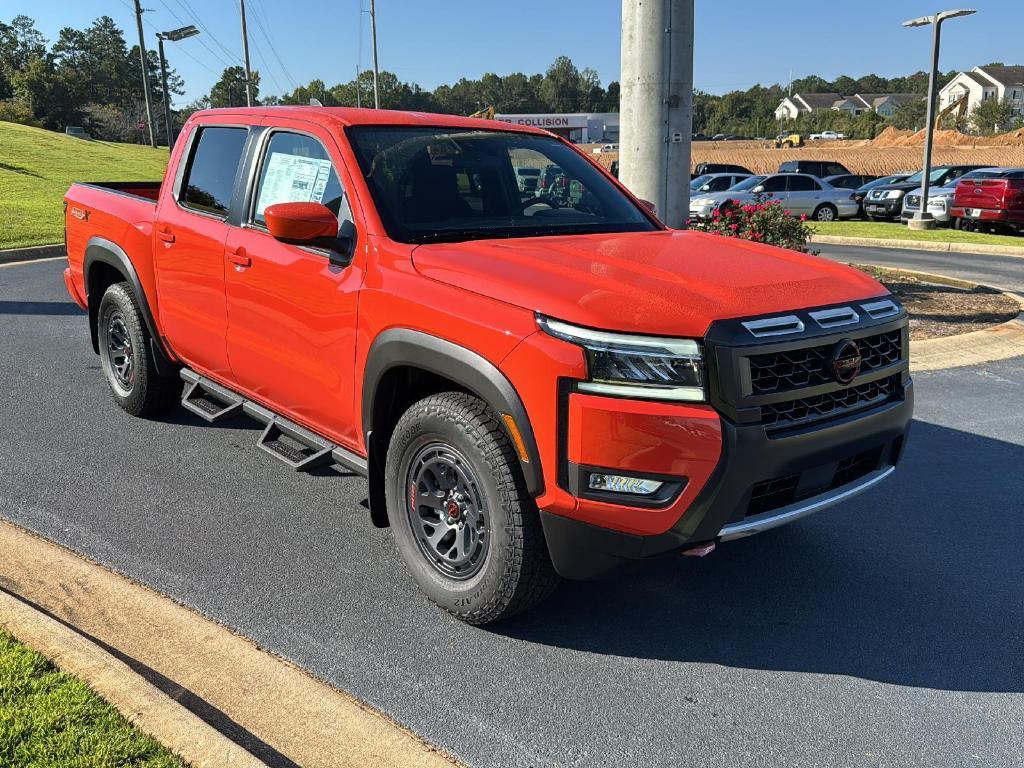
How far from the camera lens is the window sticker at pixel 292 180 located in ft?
13.5

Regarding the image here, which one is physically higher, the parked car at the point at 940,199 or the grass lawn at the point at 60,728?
the parked car at the point at 940,199

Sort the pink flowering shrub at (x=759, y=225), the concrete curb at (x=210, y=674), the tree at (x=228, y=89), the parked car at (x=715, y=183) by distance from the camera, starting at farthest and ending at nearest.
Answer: the tree at (x=228, y=89) < the parked car at (x=715, y=183) < the pink flowering shrub at (x=759, y=225) < the concrete curb at (x=210, y=674)

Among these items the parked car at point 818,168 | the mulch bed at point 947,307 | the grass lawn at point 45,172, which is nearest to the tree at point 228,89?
the grass lawn at point 45,172

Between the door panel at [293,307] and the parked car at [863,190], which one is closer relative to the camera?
the door panel at [293,307]

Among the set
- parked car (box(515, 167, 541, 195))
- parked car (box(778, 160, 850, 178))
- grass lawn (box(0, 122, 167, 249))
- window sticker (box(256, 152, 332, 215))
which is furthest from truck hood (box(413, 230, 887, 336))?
parked car (box(778, 160, 850, 178))

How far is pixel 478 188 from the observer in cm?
422

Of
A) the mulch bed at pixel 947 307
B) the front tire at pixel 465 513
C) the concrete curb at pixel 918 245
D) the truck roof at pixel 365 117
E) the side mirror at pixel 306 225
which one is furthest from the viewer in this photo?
the concrete curb at pixel 918 245

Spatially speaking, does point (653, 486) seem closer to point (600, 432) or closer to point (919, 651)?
point (600, 432)

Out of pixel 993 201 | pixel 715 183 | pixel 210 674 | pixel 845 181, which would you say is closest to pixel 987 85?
pixel 845 181

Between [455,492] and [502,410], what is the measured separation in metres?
0.54

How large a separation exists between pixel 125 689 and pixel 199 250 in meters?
2.59

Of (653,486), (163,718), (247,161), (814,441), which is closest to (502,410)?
(653,486)

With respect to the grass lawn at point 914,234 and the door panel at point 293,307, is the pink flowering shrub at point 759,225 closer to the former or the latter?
the door panel at point 293,307

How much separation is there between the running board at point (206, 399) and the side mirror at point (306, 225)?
56.3 inches
